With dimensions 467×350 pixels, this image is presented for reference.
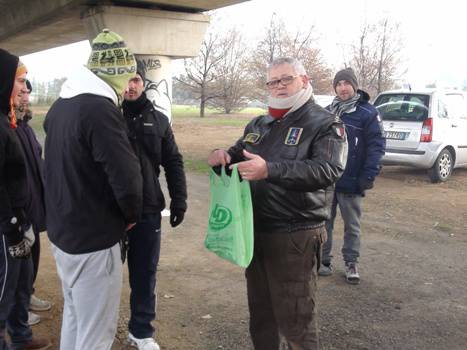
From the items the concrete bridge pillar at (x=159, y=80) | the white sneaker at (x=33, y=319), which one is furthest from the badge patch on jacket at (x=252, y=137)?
the concrete bridge pillar at (x=159, y=80)

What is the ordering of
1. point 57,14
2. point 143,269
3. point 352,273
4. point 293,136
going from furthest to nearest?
point 57,14, point 352,273, point 143,269, point 293,136

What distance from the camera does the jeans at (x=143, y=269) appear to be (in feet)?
10.7

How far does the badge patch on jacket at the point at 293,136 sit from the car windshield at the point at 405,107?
7572mm

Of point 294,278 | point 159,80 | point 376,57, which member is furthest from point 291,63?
point 376,57

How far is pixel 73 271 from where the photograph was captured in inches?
94.3

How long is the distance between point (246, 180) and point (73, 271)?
1.01 meters

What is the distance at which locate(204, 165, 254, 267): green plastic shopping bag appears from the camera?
263cm

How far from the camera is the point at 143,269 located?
3.34 meters

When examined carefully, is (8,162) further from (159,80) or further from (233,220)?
(159,80)

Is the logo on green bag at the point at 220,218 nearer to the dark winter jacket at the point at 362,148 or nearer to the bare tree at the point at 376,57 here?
the dark winter jacket at the point at 362,148

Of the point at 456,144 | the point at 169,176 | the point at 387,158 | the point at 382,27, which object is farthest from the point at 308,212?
the point at 382,27

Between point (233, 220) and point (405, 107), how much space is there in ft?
26.3

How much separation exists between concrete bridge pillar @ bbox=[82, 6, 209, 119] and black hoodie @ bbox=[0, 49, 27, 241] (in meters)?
4.47

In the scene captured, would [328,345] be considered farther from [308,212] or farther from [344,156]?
[344,156]
